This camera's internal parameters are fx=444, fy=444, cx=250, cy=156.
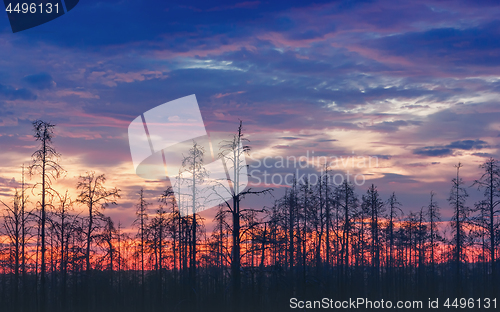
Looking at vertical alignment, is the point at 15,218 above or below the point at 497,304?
above

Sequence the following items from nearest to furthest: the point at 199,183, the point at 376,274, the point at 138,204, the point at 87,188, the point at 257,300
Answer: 1. the point at 199,183
2. the point at 87,188
3. the point at 257,300
4. the point at 138,204
5. the point at 376,274

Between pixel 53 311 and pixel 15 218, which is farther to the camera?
pixel 53 311

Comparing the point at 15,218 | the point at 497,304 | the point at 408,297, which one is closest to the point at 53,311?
the point at 15,218

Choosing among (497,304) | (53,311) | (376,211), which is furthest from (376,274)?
(53,311)

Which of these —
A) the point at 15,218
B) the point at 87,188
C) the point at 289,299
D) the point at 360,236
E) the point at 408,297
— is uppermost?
the point at 87,188

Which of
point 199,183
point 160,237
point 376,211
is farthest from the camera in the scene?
point 376,211

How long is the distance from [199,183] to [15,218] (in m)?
16.2

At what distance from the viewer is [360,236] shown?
2208 inches

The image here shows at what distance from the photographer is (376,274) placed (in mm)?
64938

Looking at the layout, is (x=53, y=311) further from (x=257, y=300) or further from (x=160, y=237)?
(x=257, y=300)

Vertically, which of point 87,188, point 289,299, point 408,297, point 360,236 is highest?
point 87,188

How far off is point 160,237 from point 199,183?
13698 mm

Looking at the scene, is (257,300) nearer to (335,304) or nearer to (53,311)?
(335,304)

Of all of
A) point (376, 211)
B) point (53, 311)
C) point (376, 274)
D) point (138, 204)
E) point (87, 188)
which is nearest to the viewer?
point (87, 188)
